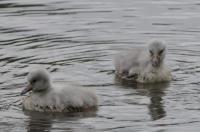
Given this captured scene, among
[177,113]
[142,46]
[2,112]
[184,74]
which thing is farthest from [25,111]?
[142,46]

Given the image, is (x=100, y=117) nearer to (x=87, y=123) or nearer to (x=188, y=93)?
(x=87, y=123)

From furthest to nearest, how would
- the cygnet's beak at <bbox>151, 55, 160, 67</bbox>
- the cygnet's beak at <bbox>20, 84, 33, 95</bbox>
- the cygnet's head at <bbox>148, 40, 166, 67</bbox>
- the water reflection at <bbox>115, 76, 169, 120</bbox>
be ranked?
the cygnet's beak at <bbox>151, 55, 160, 67</bbox> < the cygnet's head at <bbox>148, 40, 166, 67</bbox> < the cygnet's beak at <bbox>20, 84, 33, 95</bbox> < the water reflection at <bbox>115, 76, 169, 120</bbox>

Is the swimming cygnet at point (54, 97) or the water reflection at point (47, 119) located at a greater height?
the swimming cygnet at point (54, 97)

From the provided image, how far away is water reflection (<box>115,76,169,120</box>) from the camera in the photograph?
11391 mm

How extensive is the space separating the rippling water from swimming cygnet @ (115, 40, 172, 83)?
21cm

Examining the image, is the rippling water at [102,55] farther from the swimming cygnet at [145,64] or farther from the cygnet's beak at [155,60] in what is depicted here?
the cygnet's beak at [155,60]

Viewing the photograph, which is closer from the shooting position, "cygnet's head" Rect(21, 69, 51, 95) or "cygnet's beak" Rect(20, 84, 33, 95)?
"cygnet's head" Rect(21, 69, 51, 95)

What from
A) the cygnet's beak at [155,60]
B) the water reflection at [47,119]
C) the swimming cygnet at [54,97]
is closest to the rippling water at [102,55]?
the water reflection at [47,119]

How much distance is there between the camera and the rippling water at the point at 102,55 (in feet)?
36.3

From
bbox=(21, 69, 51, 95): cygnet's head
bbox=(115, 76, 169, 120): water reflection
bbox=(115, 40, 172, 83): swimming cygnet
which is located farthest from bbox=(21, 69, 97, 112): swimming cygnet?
bbox=(115, 40, 172, 83): swimming cygnet

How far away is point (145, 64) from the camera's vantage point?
1351cm

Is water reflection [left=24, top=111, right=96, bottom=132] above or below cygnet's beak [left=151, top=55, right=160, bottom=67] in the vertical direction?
below

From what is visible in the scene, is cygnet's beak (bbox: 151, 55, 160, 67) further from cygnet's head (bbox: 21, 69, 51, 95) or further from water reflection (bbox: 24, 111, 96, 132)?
cygnet's head (bbox: 21, 69, 51, 95)

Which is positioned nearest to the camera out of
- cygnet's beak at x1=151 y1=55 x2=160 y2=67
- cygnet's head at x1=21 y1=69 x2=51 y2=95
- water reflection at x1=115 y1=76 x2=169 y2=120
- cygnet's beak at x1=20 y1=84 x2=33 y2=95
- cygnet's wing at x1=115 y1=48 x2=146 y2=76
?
water reflection at x1=115 y1=76 x2=169 y2=120
